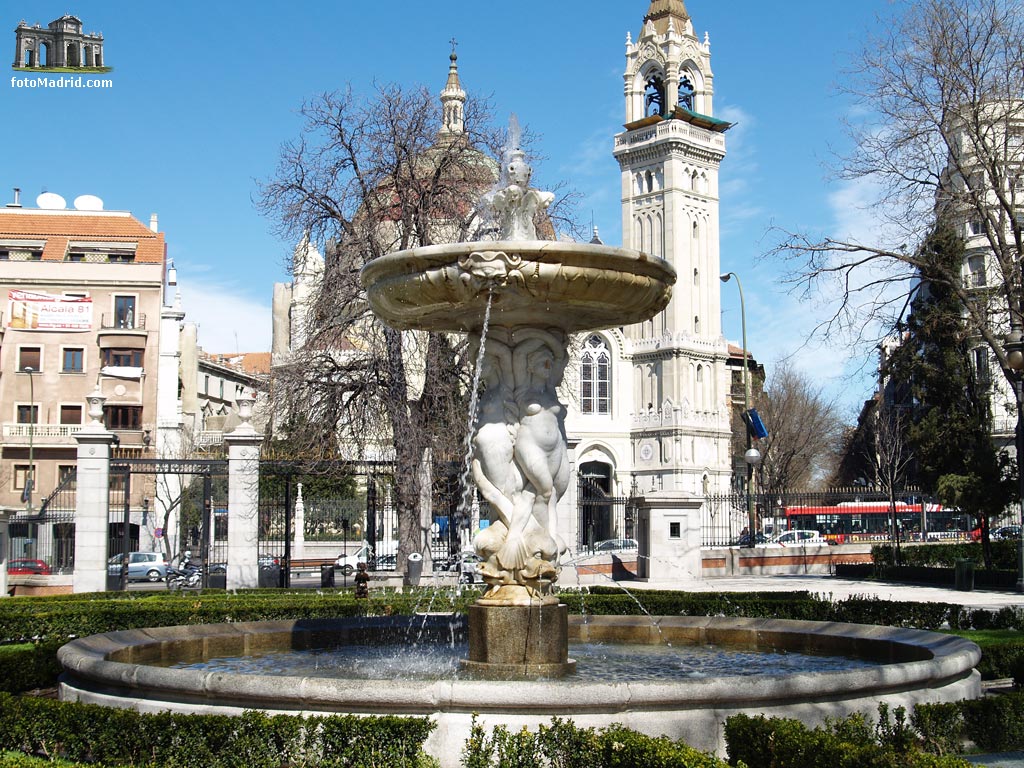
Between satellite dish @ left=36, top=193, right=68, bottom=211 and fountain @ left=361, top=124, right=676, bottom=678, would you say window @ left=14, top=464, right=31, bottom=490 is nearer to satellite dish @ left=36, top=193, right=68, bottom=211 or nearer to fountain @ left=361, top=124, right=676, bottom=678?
satellite dish @ left=36, top=193, right=68, bottom=211

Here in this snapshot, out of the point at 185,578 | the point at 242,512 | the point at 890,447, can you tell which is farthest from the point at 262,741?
the point at 890,447

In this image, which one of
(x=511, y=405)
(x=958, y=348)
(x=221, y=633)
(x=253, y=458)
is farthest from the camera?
(x=958, y=348)

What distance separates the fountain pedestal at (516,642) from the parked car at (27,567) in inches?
792

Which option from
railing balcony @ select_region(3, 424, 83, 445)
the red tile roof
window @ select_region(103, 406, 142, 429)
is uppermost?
the red tile roof

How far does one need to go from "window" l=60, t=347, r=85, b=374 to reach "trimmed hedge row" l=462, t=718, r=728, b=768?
145ft

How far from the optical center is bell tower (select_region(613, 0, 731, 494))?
213 ft

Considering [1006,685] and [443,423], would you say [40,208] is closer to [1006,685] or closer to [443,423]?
[443,423]

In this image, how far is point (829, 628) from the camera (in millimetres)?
10086

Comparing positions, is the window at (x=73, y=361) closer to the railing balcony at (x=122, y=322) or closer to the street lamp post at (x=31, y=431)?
the street lamp post at (x=31, y=431)

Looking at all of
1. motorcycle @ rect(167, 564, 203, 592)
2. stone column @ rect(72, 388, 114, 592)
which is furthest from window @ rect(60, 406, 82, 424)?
stone column @ rect(72, 388, 114, 592)

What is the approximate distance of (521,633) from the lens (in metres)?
8.12

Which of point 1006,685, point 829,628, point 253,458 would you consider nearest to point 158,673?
point 829,628

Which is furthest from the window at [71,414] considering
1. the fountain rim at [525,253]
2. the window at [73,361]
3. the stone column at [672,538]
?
the fountain rim at [525,253]

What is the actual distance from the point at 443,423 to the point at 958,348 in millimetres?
15133
